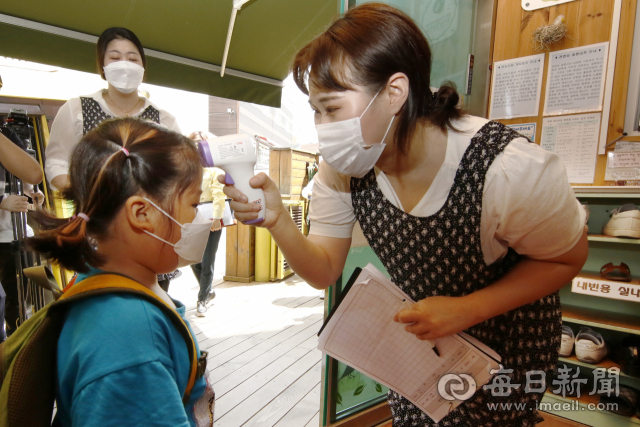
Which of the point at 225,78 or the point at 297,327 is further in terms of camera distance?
the point at 297,327

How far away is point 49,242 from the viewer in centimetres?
64

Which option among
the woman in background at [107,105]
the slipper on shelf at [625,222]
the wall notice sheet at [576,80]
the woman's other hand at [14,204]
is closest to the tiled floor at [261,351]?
the woman in background at [107,105]

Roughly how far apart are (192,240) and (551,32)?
7.33 ft

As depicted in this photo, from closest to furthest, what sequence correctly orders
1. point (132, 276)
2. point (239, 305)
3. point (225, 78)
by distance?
point (132, 276), point (225, 78), point (239, 305)

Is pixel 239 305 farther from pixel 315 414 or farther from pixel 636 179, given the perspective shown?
pixel 636 179

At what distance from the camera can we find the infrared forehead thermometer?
727 mm

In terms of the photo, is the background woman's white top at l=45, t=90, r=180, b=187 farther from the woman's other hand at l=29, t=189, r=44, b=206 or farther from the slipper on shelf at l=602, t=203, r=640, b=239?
the slipper on shelf at l=602, t=203, r=640, b=239

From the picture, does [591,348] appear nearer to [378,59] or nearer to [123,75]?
[378,59]

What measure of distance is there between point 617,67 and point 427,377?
6.60 feet

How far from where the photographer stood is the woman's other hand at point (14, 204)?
5.94 feet

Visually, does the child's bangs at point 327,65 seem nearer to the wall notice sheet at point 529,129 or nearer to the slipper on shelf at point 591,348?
the wall notice sheet at point 529,129

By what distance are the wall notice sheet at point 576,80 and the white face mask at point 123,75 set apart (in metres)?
2.15

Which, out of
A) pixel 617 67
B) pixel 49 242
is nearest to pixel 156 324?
pixel 49 242

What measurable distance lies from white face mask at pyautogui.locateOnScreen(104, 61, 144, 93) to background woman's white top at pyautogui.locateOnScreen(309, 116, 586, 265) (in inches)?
48.4
